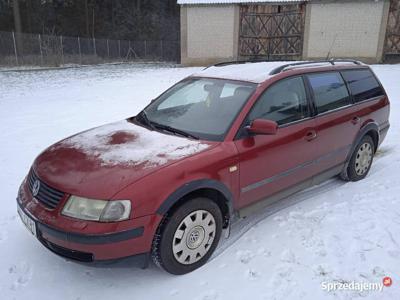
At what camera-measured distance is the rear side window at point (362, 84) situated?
15.4ft

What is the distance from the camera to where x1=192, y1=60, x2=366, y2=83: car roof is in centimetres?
381

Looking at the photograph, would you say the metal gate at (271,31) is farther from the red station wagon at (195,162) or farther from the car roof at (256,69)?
the red station wagon at (195,162)

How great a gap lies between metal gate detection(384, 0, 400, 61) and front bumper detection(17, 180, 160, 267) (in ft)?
72.0

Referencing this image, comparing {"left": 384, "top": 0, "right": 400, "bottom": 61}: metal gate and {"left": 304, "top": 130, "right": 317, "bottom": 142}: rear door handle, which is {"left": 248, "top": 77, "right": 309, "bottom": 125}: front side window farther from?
{"left": 384, "top": 0, "right": 400, "bottom": 61}: metal gate

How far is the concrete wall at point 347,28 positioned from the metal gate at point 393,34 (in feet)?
1.60

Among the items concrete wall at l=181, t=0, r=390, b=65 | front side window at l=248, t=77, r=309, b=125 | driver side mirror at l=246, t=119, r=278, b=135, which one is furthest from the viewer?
concrete wall at l=181, t=0, r=390, b=65

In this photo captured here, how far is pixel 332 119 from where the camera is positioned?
421 centimetres

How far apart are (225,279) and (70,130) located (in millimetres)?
5421

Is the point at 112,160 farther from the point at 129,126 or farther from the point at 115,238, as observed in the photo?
the point at 129,126

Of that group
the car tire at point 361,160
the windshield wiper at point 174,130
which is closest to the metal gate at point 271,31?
the car tire at point 361,160

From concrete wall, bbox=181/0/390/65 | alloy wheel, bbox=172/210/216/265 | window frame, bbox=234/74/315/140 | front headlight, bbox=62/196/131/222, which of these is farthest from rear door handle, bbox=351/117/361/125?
concrete wall, bbox=181/0/390/65

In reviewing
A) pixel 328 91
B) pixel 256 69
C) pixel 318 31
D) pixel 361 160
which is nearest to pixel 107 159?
pixel 256 69

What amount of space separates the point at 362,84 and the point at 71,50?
29.8 m

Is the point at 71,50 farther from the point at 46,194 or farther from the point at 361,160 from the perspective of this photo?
the point at 46,194
